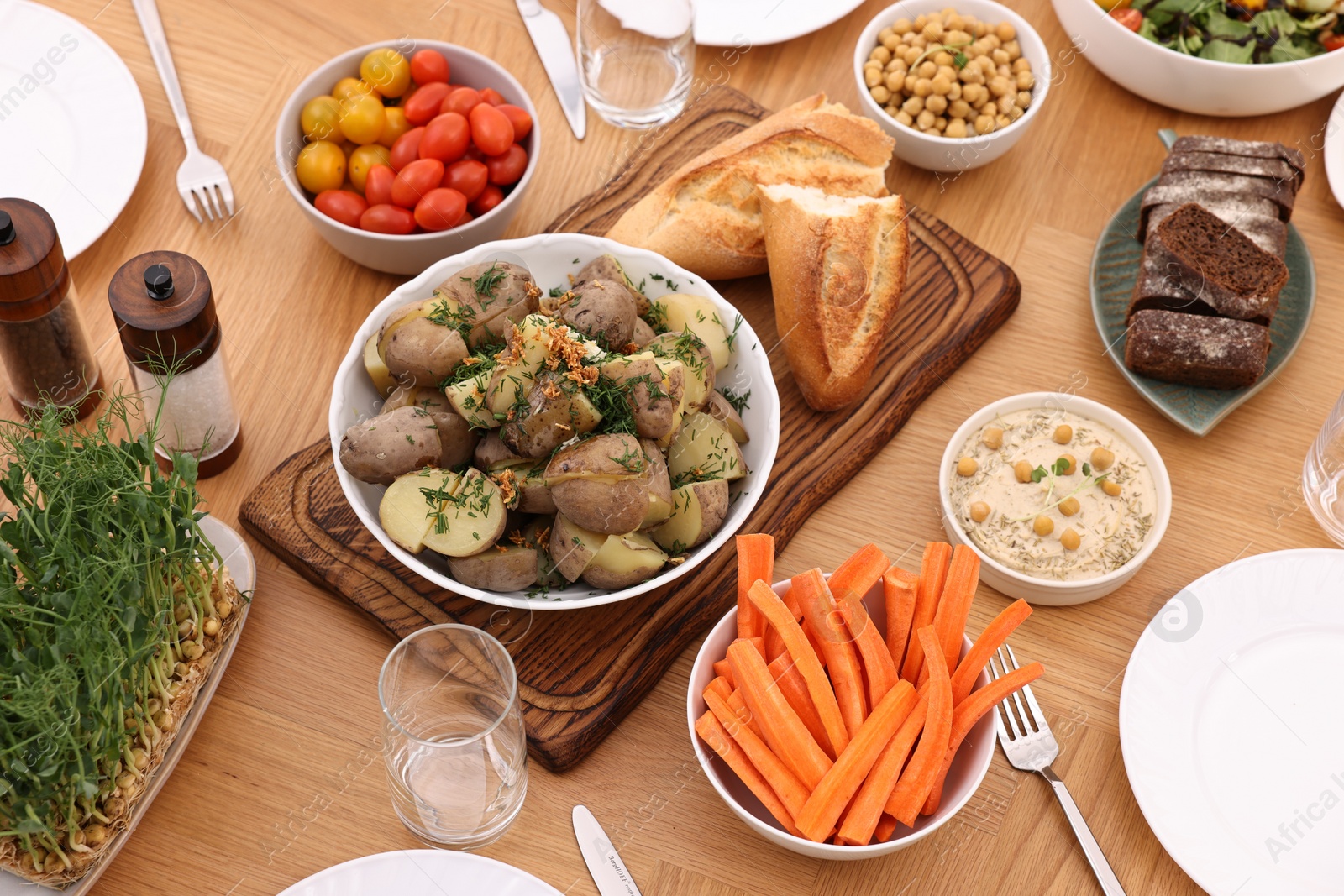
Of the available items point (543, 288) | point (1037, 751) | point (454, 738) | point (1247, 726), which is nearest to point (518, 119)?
point (543, 288)

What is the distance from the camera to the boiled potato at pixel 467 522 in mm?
1414

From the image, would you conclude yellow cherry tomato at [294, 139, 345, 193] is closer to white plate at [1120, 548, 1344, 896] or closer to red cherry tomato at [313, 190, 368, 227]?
red cherry tomato at [313, 190, 368, 227]

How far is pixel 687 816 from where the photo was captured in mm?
1493

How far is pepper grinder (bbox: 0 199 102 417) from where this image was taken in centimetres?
143

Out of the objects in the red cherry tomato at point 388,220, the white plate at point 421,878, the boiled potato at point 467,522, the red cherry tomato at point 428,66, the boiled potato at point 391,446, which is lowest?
the white plate at point 421,878

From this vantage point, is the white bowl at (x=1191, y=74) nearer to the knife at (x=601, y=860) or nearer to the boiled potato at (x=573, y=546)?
the boiled potato at (x=573, y=546)

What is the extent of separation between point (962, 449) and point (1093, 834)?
1.82 feet

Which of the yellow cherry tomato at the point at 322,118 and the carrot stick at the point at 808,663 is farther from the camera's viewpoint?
the yellow cherry tomato at the point at 322,118

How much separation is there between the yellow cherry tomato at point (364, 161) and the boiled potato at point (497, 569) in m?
0.71

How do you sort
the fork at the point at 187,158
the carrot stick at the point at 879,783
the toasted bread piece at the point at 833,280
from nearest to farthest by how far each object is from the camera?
the carrot stick at the point at 879,783, the toasted bread piece at the point at 833,280, the fork at the point at 187,158

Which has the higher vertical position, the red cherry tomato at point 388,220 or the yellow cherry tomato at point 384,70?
the yellow cherry tomato at point 384,70

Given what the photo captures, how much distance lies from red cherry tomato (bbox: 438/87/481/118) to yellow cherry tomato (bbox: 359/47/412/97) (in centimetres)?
10

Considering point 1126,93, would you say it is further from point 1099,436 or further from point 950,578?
point 950,578

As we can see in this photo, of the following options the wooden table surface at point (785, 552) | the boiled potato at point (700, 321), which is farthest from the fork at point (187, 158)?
the boiled potato at point (700, 321)
